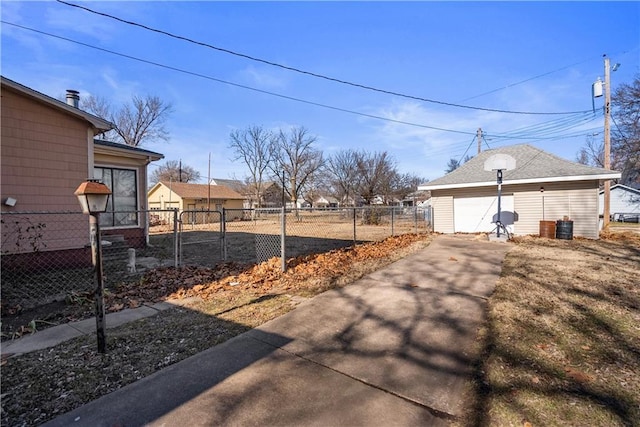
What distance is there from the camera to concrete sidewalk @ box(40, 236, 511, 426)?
6.79 feet

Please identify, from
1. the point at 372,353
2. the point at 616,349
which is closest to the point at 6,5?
the point at 372,353

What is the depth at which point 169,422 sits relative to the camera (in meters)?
2.01

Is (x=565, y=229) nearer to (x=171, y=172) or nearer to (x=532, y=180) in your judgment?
(x=532, y=180)

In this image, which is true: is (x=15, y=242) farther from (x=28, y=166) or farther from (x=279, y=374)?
(x=279, y=374)

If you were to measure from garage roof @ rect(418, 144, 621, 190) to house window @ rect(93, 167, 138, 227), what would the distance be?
39.3 ft

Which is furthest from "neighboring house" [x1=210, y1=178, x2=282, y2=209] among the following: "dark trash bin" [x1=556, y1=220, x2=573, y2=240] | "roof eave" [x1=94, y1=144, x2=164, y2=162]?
"dark trash bin" [x1=556, y1=220, x2=573, y2=240]

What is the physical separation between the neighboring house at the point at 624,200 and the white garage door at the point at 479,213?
2415cm

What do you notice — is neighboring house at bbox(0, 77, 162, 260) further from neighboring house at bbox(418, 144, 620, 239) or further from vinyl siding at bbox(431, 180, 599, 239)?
vinyl siding at bbox(431, 180, 599, 239)

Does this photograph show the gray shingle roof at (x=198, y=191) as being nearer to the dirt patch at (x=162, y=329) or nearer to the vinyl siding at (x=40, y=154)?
the vinyl siding at (x=40, y=154)

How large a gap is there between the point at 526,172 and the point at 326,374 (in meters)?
13.6

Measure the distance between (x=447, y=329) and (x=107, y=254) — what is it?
8.45m

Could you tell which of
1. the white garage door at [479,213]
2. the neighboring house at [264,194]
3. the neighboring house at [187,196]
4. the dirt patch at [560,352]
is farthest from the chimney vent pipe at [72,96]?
the neighboring house at [264,194]

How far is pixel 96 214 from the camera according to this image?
9.39 feet

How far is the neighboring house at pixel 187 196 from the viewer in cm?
3428
